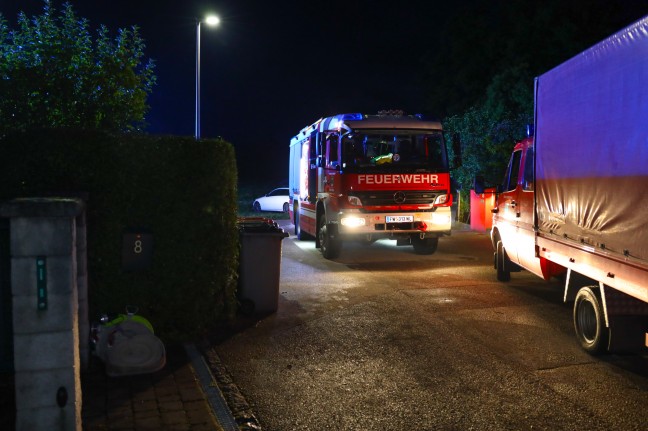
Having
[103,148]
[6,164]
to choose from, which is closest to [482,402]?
[103,148]

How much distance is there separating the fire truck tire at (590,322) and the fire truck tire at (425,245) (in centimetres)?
758

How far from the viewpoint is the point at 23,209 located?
3986mm


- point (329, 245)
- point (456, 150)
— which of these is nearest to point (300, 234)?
point (329, 245)

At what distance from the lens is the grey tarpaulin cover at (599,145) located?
17.2ft

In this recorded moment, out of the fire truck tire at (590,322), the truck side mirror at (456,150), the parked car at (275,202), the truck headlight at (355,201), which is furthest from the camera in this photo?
the parked car at (275,202)

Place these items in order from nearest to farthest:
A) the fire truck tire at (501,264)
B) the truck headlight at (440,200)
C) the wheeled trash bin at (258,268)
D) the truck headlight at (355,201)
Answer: the wheeled trash bin at (258,268) → the fire truck tire at (501,264) → the truck headlight at (355,201) → the truck headlight at (440,200)

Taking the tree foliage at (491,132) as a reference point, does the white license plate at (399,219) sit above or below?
below

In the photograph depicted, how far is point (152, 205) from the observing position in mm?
6746

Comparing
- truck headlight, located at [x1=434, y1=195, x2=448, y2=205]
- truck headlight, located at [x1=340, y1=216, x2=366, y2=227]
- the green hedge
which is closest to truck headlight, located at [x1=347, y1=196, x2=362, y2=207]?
truck headlight, located at [x1=340, y1=216, x2=366, y2=227]

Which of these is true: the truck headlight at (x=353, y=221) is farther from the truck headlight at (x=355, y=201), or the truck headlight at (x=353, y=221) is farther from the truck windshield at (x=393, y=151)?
the truck windshield at (x=393, y=151)

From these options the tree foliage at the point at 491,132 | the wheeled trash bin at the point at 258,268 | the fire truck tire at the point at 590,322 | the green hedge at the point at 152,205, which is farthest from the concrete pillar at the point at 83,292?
the tree foliage at the point at 491,132

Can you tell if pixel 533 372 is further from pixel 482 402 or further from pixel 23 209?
pixel 23 209

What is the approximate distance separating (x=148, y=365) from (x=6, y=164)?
227 cm

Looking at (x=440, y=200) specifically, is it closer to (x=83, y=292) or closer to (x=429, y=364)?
(x=429, y=364)
